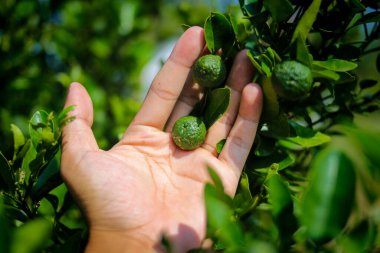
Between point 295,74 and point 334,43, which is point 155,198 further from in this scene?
point 334,43

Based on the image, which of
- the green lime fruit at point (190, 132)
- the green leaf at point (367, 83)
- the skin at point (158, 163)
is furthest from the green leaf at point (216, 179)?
the green leaf at point (367, 83)

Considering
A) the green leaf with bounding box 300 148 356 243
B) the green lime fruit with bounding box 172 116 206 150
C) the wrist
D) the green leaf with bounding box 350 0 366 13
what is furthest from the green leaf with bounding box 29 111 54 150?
the green leaf with bounding box 350 0 366 13

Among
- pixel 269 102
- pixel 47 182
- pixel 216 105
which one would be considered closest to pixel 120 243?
pixel 47 182

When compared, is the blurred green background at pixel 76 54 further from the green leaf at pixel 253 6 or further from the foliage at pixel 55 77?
the green leaf at pixel 253 6

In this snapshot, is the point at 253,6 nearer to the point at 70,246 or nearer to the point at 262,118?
the point at 262,118

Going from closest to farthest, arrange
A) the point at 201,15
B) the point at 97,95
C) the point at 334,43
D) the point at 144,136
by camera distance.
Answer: the point at 334,43 → the point at 144,136 → the point at 201,15 → the point at 97,95

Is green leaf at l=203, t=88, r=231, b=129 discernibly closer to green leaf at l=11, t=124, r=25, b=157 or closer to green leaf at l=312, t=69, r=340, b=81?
green leaf at l=312, t=69, r=340, b=81

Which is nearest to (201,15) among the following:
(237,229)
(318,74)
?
(318,74)
